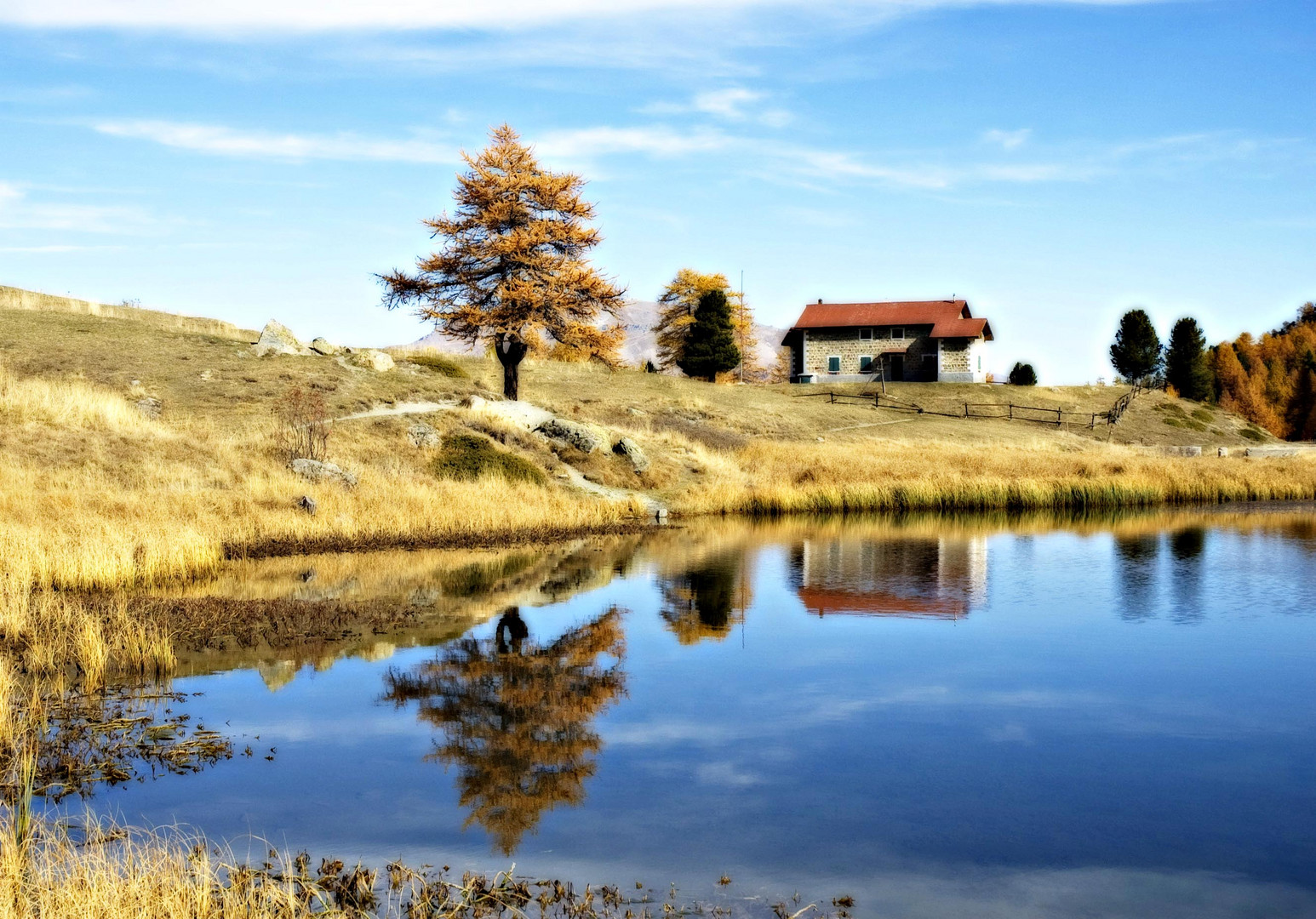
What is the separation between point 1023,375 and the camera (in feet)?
288

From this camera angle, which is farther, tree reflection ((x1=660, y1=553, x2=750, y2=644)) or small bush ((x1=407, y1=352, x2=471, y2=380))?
small bush ((x1=407, y1=352, x2=471, y2=380))

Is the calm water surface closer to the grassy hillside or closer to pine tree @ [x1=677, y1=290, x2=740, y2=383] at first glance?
the grassy hillside

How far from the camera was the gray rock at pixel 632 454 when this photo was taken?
41375 mm

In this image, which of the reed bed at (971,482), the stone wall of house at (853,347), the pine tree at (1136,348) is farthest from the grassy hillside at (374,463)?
the pine tree at (1136,348)

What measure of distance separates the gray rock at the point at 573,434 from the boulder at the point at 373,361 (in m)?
11.1

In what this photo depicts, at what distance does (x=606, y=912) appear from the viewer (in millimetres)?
8094

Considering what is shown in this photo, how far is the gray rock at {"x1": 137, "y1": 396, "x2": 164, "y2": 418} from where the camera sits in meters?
39.3

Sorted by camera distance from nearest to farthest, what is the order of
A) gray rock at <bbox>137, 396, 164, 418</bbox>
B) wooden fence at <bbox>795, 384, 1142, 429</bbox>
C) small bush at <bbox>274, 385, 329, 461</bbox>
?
1. small bush at <bbox>274, 385, 329, 461</bbox>
2. gray rock at <bbox>137, 396, 164, 418</bbox>
3. wooden fence at <bbox>795, 384, 1142, 429</bbox>

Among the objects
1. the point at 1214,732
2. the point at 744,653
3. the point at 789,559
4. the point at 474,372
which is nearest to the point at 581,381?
the point at 474,372

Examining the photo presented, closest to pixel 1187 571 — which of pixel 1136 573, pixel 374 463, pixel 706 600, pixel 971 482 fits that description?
pixel 1136 573

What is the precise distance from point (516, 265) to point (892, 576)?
85.1 feet

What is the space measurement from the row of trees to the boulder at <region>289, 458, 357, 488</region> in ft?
232

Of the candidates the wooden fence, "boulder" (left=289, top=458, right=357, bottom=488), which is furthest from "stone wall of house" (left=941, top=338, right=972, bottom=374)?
"boulder" (left=289, top=458, right=357, bottom=488)

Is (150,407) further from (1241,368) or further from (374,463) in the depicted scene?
(1241,368)
